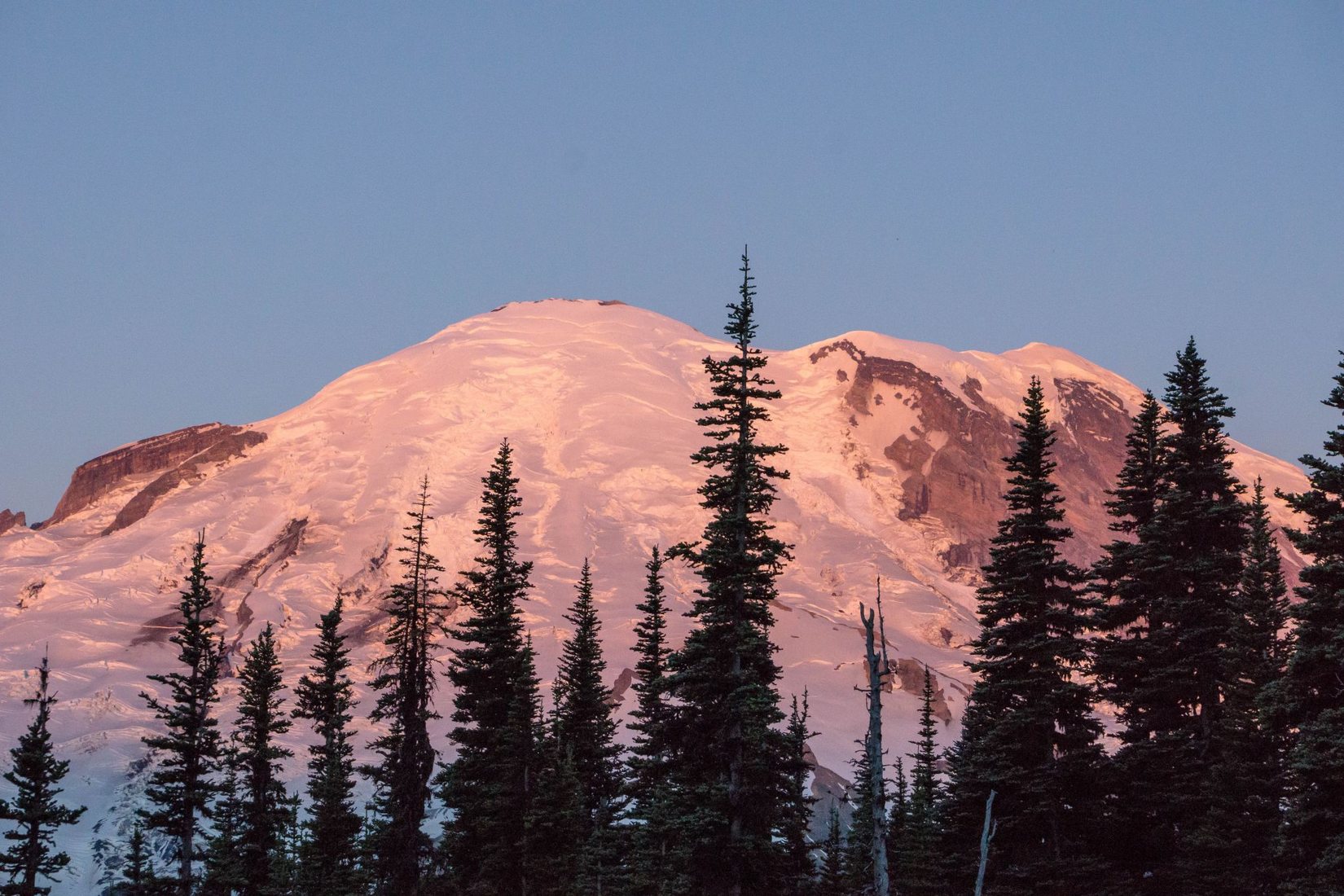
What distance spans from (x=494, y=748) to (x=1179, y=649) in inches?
1102

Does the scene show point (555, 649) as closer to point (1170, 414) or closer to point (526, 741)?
point (526, 741)

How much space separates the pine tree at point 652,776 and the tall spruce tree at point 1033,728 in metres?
10.2

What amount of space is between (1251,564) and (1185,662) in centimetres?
915

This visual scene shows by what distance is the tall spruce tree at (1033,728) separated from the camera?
42031 millimetres

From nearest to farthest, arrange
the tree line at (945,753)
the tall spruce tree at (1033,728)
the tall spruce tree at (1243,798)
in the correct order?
1. the tree line at (945,753)
2. the tall spruce tree at (1243,798)
3. the tall spruce tree at (1033,728)

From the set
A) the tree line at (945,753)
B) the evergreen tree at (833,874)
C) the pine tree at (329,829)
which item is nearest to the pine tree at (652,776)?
the tree line at (945,753)

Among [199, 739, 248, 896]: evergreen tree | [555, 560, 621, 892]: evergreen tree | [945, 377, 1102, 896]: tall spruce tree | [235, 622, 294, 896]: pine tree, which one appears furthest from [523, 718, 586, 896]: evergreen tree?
[945, 377, 1102, 896]: tall spruce tree

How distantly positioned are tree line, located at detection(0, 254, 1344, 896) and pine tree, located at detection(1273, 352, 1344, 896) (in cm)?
8

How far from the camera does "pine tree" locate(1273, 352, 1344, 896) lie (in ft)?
101

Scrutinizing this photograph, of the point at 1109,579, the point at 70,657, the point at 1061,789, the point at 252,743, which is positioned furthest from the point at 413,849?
the point at 70,657

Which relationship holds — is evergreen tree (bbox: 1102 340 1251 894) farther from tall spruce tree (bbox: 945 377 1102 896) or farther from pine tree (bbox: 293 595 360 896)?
pine tree (bbox: 293 595 360 896)

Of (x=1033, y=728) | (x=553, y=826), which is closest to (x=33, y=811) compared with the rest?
(x=553, y=826)

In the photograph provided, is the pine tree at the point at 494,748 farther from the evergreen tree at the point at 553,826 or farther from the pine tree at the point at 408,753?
the pine tree at the point at 408,753

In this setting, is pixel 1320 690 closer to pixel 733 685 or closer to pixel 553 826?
pixel 733 685
